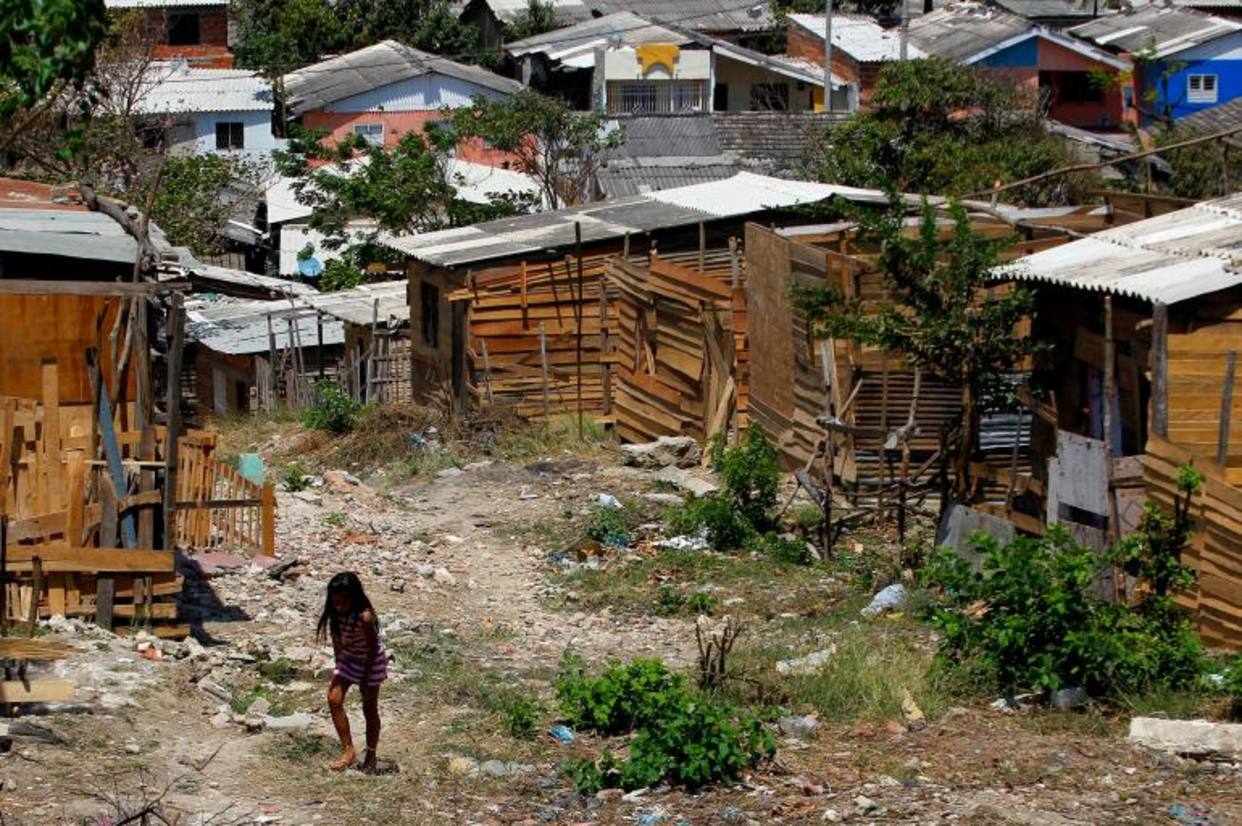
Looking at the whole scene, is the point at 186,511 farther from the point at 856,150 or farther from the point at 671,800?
the point at 856,150

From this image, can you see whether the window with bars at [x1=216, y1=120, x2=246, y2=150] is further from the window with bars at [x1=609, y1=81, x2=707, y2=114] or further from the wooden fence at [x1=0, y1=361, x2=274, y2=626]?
the wooden fence at [x1=0, y1=361, x2=274, y2=626]

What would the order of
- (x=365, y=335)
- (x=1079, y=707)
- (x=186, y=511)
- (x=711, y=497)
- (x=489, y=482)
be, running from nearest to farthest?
(x=1079, y=707), (x=186, y=511), (x=711, y=497), (x=489, y=482), (x=365, y=335)

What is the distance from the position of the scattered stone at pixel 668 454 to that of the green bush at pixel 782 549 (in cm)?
348

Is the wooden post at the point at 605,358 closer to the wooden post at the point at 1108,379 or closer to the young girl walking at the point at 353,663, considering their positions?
the wooden post at the point at 1108,379

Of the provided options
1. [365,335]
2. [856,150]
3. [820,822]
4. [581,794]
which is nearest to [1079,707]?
[820,822]

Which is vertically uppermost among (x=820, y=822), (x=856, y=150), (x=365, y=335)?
(x=856, y=150)

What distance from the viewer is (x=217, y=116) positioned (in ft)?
144

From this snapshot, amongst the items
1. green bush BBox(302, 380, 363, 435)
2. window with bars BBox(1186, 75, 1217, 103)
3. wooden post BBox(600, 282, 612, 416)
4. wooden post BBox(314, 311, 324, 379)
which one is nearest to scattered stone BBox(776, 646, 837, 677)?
wooden post BBox(600, 282, 612, 416)

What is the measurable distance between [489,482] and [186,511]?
14.7ft

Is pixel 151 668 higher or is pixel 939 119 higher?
pixel 939 119

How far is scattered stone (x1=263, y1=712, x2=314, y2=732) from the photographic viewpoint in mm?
9461

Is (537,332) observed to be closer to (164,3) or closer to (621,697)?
(621,697)

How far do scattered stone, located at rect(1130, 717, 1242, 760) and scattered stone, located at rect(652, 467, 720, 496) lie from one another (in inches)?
282

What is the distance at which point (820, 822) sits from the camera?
8125 mm
